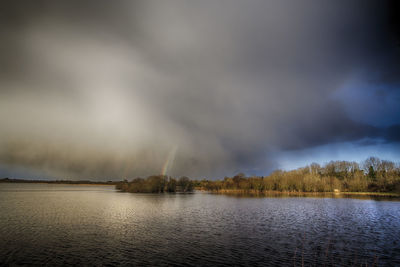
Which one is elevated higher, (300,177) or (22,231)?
(300,177)

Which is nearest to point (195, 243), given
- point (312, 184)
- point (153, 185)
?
point (153, 185)

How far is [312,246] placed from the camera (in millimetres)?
21859

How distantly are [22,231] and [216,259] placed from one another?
955 inches

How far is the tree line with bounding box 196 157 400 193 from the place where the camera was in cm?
12681

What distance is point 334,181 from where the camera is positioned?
136 meters

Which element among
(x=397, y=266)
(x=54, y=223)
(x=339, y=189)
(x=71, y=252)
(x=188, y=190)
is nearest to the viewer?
(x=397, y=266)

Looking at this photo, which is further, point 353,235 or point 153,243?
point 353,235

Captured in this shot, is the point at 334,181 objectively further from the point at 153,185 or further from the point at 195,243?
the point at 195,243

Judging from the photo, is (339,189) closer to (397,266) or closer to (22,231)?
(397,266)

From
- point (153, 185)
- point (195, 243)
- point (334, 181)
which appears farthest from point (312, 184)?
point (195, 243)

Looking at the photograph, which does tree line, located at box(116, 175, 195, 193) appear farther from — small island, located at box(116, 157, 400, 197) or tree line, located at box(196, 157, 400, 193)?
tree line, located at box(196, 157, 400, 193)

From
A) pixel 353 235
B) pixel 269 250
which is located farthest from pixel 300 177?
pixel 269 250

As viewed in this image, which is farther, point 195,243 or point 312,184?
point 312,184

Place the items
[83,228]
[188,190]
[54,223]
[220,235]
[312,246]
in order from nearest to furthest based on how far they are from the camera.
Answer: [312,246]
[220,235]
[83,228]
[54,223]
[188,190]
